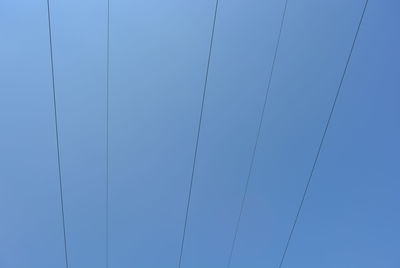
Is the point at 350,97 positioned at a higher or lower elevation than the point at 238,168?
higher

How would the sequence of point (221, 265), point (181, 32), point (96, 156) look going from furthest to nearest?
1. point (221, 265)
2. point (96, 156)
3. point (181, 32)

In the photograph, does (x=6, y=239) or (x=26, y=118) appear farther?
(x=6, y=239)

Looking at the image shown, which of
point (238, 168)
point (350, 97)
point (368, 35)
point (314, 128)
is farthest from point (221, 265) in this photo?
point (368, 35)

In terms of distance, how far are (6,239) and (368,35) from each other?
1.36 metres

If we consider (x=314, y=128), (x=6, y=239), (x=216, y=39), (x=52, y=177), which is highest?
(x=216, y=39)

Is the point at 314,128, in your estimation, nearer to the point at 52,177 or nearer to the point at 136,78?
the point at 136,78

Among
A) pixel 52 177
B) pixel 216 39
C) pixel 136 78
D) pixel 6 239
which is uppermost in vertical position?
pixel 216 39

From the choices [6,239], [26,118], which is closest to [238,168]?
[26,118]

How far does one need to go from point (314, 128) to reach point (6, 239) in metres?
1.12

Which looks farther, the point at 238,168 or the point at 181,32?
the point at 238,168

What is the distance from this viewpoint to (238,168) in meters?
1.06

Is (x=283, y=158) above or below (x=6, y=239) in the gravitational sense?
above

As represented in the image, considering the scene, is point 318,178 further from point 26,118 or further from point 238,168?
point 26,118

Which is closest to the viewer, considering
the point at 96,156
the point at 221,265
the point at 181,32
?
the point at 181,32
